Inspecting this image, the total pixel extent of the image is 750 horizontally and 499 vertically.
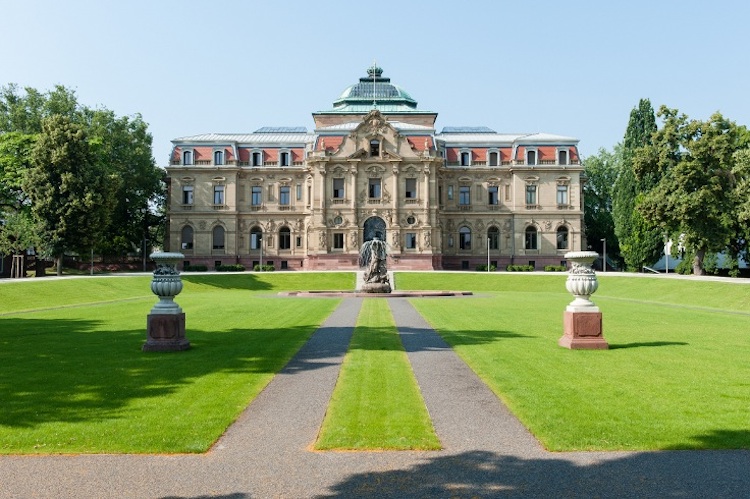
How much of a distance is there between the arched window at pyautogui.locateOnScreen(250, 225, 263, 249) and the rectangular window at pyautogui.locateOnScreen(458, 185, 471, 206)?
85.5 ft

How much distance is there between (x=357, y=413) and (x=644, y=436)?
152 inches

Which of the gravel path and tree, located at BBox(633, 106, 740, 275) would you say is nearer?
the gravel path

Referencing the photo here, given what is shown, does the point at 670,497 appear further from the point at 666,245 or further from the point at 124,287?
the point at 666,245

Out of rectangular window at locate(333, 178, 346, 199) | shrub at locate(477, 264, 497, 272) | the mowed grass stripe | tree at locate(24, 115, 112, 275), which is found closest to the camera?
the mowed grass stripe

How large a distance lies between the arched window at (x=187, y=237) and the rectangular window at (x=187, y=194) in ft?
10.5

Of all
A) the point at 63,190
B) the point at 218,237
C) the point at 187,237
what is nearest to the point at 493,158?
the point at 218,237

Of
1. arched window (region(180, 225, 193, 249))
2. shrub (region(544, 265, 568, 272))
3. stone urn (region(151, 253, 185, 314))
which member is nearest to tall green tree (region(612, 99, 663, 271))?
shrub (region(544, 265, 568, 272))

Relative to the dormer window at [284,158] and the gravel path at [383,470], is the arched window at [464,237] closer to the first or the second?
the dormer window at [284,158]

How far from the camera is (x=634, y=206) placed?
231ft

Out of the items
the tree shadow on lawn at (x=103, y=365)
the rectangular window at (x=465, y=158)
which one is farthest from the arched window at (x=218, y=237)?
the tree shadow on lawn at (x=103, y=365)

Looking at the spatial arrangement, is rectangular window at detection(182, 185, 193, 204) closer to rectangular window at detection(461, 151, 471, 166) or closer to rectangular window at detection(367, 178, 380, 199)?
rectangular window at detection(367, 178, 380, 199)

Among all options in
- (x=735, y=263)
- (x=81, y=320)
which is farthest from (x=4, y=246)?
(x=735, y=263)

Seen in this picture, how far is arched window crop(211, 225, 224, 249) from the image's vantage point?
3034 inches

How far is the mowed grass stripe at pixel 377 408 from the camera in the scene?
748cm
